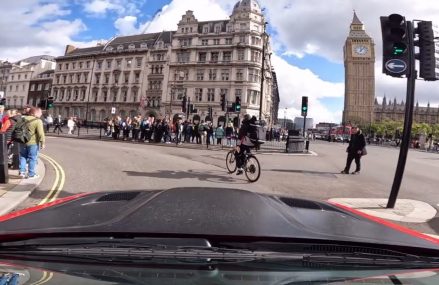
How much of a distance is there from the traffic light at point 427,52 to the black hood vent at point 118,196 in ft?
23.9

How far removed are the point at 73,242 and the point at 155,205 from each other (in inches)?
20.3

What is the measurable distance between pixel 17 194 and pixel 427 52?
8.29 metres

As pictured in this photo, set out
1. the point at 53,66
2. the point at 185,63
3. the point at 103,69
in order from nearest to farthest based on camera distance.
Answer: the point at 185,63 → the point at 103,69 → the point at 53,66

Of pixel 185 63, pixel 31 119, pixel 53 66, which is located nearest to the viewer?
pixel 31 119

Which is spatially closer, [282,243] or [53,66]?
[282,243]

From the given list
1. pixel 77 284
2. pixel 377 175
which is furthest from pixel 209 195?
pixel 377 175

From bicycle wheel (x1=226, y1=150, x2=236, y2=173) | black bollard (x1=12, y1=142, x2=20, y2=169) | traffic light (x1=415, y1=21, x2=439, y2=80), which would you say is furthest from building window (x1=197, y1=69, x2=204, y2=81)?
traffic light (x1=415, y1=21, x2=439, y2=80)

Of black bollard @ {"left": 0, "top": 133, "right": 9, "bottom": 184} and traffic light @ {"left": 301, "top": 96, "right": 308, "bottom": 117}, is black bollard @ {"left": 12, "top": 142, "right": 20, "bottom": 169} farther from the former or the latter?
traffic light @ {"left": 301, "top": 96, "right": 308, "bottom": 117}

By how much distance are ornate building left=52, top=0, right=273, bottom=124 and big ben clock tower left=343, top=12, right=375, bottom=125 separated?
7070cm

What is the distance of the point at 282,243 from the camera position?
216 centimetres

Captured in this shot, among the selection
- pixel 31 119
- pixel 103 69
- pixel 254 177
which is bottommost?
pixel 254 177

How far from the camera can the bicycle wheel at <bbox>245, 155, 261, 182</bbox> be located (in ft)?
37.2

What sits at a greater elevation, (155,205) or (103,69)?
(103,69)

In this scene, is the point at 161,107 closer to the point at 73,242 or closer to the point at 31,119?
the point at 31,119
